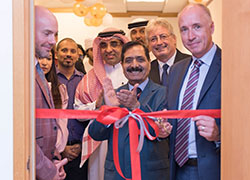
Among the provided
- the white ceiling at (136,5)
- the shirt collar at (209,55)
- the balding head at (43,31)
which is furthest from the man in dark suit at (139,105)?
the white ceiling at (136,5)

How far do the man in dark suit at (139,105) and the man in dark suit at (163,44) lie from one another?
16cm

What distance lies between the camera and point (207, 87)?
1447 mm

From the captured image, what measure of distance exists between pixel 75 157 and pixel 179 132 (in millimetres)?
1131

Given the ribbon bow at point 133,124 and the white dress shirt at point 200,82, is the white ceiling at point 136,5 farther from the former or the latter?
the ribbon bow at point 133,124

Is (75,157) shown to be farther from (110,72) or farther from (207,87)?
(207,87)

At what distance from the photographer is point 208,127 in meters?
1.38

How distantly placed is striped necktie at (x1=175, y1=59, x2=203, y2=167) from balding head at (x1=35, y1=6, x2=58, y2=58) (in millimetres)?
722

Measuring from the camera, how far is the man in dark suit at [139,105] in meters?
1.67

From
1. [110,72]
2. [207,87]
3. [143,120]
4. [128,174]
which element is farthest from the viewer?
[110,72]
